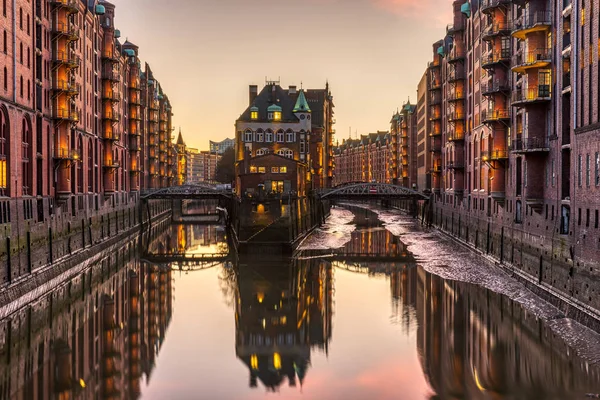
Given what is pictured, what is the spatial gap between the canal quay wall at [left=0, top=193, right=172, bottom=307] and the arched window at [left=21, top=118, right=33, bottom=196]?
1.40m

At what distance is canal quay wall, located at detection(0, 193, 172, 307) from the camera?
2889cm

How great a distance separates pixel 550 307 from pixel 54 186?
34.2 metres

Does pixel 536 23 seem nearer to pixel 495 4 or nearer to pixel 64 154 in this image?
pixel 495 4

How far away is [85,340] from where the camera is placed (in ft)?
80.2

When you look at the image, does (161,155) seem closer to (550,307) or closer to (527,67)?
(527,67)

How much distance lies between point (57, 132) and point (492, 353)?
3571cm

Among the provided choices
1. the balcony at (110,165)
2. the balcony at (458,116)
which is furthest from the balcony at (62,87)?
the balcony at (458,116)

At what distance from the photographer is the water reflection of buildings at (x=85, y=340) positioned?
1950 centimetres

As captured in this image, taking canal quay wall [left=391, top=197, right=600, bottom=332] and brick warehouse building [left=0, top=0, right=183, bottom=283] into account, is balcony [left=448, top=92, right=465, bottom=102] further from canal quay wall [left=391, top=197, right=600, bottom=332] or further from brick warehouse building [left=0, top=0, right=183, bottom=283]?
brick warehouse building [left=0, top=0, right=183, bottom=283]

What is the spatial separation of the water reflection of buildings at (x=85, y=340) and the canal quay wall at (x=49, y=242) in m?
0.95

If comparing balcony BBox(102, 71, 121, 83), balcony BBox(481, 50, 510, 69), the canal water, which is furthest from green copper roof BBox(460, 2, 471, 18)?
balcony BBox(102, 71, 121, 83)

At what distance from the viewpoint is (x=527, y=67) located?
36.8m

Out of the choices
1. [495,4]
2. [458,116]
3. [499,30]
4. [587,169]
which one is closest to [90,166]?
[458,116]

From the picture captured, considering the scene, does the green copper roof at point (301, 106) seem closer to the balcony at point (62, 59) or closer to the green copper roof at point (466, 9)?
the green copper roof at point (466, 9)
